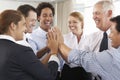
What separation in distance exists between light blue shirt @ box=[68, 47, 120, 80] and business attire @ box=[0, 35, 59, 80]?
0.32 meters

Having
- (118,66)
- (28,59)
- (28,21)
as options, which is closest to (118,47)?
(118,66)

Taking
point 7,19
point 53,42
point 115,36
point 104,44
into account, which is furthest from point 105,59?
point 7,19

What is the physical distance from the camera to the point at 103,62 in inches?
68.1

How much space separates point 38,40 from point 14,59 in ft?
3.09

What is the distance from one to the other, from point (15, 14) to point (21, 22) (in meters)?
0.07

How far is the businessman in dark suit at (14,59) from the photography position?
5.17 feet

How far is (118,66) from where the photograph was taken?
67.4 inches

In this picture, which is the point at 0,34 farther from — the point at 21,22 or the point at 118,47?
the point at 118,47

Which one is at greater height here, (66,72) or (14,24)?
(14,24)

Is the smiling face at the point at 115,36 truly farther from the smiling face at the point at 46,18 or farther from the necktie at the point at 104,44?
the smiling face at the point at 46,18

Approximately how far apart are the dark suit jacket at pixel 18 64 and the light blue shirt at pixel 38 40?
2.75ft

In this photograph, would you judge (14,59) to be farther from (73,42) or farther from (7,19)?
(73,42)

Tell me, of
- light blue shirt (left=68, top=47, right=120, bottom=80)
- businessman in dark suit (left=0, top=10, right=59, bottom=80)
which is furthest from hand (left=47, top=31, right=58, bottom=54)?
businessman in dark suit (left=0, top=10, right=59, bottom=80)

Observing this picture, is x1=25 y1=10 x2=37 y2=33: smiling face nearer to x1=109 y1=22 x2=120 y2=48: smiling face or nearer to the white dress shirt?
the white dress shirt
